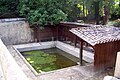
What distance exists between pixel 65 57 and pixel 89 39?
9.80 ft

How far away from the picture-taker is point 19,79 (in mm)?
1353

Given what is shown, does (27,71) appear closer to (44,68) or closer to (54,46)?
(44,68)

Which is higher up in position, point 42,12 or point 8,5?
point 8,5

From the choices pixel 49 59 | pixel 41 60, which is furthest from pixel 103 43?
pixel 41 60

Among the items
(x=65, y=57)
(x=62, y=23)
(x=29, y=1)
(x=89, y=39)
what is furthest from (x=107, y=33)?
(x=29, y=1)

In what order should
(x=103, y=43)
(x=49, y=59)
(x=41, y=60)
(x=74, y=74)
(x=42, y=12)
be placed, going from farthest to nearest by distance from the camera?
(x=42, y=12) → (x=49, y=59) → (x=41, y=60) → (x=74, y=74) → (x=103, y=43)

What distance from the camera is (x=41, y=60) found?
791cm

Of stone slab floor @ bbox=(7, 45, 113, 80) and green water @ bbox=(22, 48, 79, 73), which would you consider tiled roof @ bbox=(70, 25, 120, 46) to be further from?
green water @ bbox=(22, 48, 79, 73)

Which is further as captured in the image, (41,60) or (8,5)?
(8,5)

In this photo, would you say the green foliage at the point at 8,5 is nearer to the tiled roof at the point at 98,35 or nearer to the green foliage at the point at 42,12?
the green foliage at the point at 42,12

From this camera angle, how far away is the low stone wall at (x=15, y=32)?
31.6 feet

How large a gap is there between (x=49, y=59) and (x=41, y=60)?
16.0 inches

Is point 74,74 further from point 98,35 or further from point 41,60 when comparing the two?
point 41,60

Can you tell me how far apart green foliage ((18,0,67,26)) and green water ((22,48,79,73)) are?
Answer: 5.69ft
